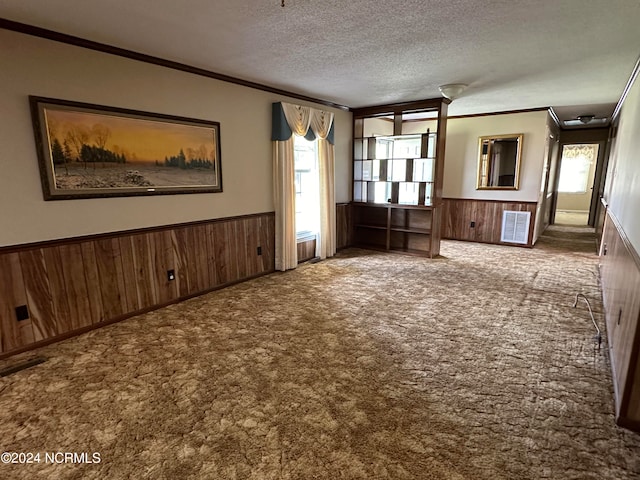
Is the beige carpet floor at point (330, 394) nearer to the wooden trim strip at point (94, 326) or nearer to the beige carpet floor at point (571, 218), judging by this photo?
the wooden trim strip at point (94, 326)

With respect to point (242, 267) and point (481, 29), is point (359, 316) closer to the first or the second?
point (242, 267)

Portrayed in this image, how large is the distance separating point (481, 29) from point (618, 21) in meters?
0.94

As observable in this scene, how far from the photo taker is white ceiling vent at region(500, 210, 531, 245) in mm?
6418

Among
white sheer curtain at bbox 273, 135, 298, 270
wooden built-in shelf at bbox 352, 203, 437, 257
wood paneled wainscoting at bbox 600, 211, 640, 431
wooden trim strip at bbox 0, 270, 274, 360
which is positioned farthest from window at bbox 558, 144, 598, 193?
wooden trim strip at bbox 0, 270, 274, 360

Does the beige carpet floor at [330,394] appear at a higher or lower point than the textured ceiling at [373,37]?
lower

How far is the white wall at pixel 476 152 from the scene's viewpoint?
245 inches

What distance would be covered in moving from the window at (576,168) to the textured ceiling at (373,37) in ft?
27.9

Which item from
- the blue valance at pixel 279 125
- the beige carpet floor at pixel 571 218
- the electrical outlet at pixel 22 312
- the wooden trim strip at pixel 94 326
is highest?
the blue valance at pixel 279 125

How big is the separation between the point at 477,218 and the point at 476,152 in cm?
130

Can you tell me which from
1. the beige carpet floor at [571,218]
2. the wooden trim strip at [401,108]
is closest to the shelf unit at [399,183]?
the wooden trim strip at [401,108]

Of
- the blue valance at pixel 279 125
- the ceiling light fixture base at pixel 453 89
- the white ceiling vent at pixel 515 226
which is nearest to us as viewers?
the ceiling light fixture base at pixel 453 89

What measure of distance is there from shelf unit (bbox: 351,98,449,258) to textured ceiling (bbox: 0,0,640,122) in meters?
1.26

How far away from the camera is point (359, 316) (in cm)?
337

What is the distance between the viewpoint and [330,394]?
220 centimetres
